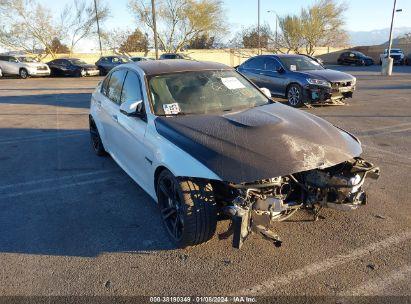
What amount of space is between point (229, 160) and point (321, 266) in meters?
1.18

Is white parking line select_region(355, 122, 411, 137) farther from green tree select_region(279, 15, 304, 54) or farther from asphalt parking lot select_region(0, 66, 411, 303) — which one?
green tree select_region(279, 15, 304, 54)

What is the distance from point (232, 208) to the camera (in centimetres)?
293

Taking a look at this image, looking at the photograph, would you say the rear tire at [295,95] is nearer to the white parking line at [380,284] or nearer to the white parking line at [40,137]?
the white parking line at [40,137]

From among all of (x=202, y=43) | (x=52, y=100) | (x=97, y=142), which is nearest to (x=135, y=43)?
(x=202, y=43)

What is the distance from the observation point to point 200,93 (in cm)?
429

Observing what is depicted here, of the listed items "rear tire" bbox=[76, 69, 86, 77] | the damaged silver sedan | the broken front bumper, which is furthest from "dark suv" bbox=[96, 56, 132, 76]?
the damaged silver sedan

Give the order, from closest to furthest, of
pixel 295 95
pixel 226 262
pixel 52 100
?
pixel 226 262
pixel 295 95
pixel 52 100

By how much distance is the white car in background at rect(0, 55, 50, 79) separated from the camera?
27328 millimetres

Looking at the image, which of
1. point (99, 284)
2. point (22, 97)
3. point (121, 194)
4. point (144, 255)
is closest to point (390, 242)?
point (144, 255)

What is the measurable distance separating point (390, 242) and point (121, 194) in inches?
119

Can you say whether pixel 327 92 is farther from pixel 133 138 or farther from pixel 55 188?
pixel 55 188

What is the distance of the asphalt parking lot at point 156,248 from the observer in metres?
2.91

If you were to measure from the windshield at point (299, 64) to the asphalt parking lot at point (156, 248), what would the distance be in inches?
247

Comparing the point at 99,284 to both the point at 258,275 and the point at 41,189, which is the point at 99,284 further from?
the point at 41,189
